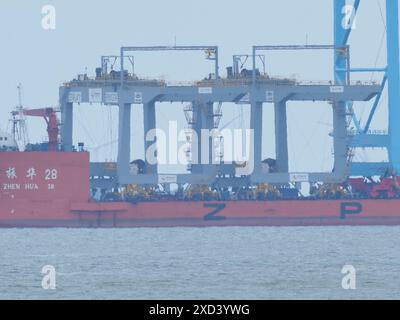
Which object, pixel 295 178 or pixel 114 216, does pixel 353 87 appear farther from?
pixel 114 216

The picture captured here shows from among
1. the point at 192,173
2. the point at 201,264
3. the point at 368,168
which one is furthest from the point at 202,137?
the point at 201,264

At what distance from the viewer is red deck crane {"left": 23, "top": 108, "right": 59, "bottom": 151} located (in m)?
67.9

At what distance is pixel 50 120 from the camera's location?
226 feet

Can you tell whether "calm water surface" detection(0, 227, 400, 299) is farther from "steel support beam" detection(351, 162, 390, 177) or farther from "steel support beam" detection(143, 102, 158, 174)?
"steel support beam" detection(351, 162, 390, 177)

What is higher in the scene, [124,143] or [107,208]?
[124,143]

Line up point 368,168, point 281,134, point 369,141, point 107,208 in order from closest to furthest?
point 107,208 < point 281,134 < point 369,141 < point 368,168

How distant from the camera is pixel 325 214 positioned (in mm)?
A: 68188

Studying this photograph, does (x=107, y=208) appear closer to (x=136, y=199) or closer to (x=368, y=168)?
(x=136, y=199)

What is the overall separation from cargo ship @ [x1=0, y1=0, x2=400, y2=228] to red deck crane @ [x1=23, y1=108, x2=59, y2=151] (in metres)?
0.04

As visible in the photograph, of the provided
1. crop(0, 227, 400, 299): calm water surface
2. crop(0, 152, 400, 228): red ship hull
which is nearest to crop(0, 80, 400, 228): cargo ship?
crop(0, 152, 400, 228): red ship hull

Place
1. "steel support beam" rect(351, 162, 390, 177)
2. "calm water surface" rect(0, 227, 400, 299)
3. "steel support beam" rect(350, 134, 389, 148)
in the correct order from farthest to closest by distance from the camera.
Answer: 1. "steel support beam" rect(351, 162, 390, 177)
2. "steel support beam" rect(350, 134, 389, 148)
3. "calm water surface" rect(0, 227, 400, 299)

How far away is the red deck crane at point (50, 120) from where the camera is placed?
2672 inches

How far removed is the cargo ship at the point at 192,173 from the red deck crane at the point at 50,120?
4cm

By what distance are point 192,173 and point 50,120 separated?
253 inches
